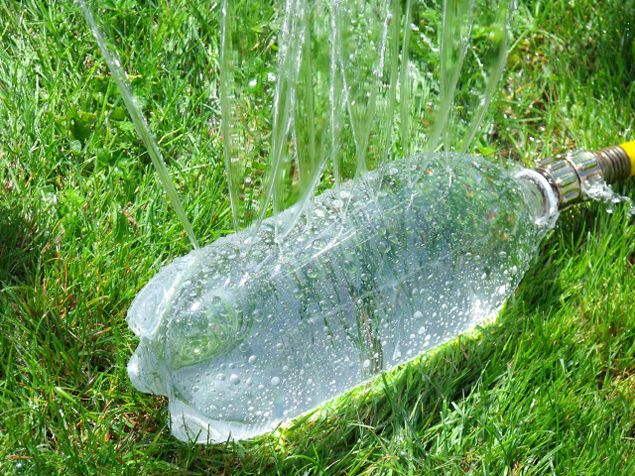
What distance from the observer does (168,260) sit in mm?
1913

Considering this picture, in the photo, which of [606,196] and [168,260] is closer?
[168,260]

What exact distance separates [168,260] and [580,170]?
3.65 ft

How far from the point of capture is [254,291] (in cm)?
159

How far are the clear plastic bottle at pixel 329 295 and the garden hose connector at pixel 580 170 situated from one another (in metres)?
0.09

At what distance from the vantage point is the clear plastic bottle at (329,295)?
5.10ft

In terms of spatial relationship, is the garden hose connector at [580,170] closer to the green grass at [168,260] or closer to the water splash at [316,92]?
the green grass at [168,260]

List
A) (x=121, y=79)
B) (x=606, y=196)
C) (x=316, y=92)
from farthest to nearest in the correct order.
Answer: (x=606, y=196)
(x=316, y=92)
(x=121, y=79)

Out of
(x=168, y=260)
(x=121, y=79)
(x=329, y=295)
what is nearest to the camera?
(x=121, y=79)

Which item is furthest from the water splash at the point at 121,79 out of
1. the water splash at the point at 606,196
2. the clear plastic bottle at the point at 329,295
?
the water splash at the point at 606,196

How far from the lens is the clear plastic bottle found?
61.2 inches

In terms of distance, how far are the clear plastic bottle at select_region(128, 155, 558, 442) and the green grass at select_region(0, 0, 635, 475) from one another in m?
0.11

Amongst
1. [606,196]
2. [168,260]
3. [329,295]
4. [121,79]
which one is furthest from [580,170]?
[121,79]

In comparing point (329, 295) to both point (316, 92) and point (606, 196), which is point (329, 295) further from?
point (606, 196)

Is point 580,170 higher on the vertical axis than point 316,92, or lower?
lower
